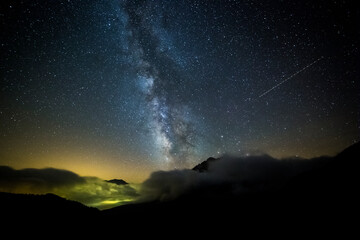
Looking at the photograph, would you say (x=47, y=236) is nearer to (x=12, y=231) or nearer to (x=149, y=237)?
(x=12, y=231)

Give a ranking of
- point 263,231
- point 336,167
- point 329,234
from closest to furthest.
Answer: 1. point 329,234
2. point 336,167
3. point 263,231

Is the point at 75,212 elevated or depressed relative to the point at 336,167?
depressed

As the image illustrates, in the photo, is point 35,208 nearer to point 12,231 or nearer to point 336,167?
point 12,231

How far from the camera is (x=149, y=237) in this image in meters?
118

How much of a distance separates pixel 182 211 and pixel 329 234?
14801 centimetres

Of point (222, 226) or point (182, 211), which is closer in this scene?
point (222, 226)

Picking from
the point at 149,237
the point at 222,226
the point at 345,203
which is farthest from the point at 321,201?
the point at 149,237

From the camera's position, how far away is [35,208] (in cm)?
9350

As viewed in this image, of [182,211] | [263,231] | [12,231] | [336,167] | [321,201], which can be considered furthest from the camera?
[182,211]

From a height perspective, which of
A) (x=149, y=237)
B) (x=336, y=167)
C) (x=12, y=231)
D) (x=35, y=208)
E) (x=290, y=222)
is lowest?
(x=149, y=237)

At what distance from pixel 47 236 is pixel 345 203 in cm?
11728

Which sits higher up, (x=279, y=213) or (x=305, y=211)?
(x=305, y=211)

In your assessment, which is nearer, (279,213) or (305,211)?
(305,211)

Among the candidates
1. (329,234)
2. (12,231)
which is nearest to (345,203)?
(329,234)
